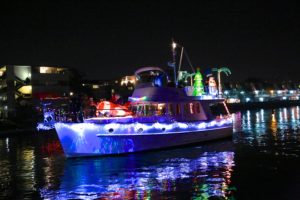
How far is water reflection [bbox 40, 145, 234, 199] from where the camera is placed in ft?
51.8

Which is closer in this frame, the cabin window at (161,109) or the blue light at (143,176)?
the blue light at (143,176)

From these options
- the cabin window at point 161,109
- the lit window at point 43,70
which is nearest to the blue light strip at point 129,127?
the cabin window at point 161,109

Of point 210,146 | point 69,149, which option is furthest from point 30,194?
point 210,146

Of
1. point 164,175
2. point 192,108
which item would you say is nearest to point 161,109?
point 192,108

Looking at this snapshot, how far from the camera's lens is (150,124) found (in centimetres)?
2489

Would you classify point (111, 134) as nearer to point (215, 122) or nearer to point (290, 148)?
point (215, 122)

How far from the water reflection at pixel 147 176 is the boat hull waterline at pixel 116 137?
0.61 m

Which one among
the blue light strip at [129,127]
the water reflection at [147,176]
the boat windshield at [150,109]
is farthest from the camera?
the boat windshield at [150,109]

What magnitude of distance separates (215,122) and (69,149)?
12551 mm

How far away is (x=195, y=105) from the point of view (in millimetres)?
29609

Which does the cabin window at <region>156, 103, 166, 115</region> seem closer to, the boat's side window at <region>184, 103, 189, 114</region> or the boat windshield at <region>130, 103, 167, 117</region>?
the boat windshield at <region>130, 103, 167, 117</region>

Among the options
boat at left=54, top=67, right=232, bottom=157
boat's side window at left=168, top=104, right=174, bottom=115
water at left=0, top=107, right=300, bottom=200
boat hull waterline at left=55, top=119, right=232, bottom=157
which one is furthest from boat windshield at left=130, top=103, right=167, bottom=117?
water at left=0, top=107, right=300, bottom=200

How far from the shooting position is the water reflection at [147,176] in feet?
51.8

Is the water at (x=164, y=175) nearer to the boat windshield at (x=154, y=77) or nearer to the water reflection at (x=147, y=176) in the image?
the water reflection at (x=147, y=176)
